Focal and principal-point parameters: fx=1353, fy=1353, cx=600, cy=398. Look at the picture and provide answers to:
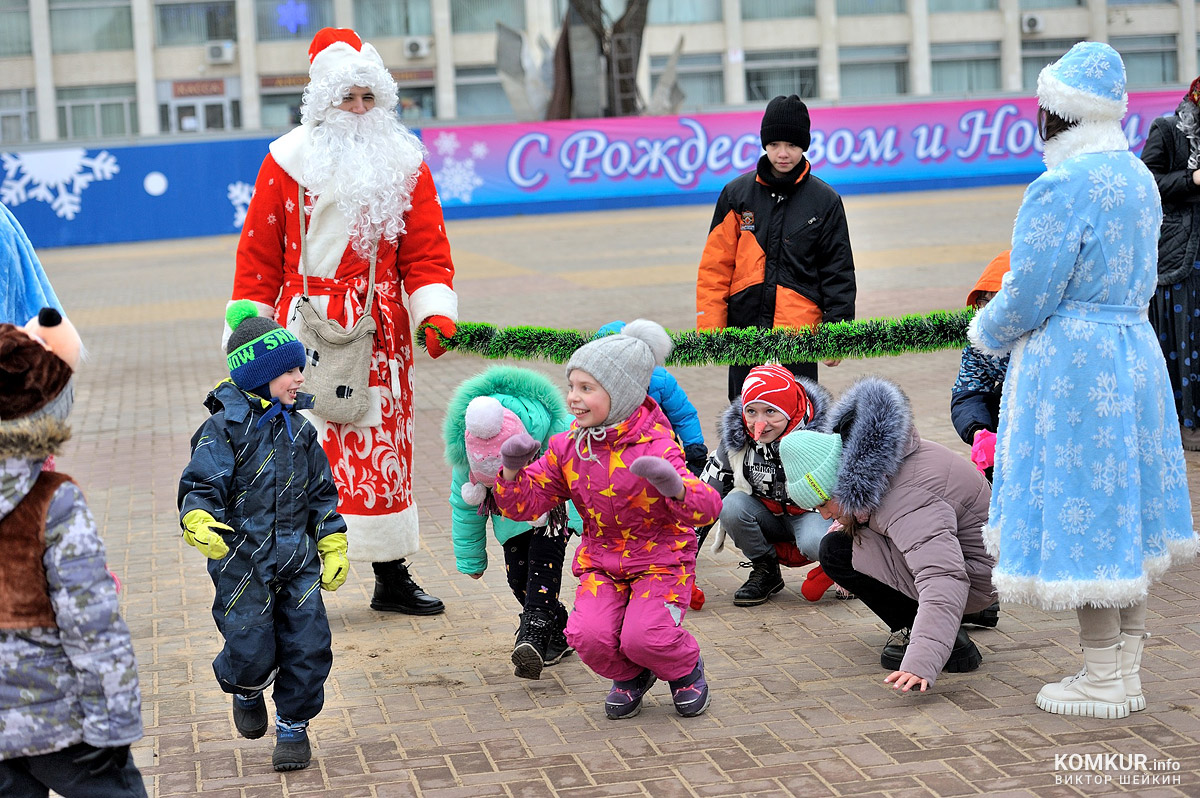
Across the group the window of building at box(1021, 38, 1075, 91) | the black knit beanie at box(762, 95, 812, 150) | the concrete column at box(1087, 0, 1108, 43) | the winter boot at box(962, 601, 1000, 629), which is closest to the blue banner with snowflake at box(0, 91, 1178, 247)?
the black knit beanie at box(762, 95, 812, 150)

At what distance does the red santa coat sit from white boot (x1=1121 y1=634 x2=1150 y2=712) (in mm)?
2636

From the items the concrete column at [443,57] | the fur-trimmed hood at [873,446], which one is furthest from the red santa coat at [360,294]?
the concrete column at [443,57]

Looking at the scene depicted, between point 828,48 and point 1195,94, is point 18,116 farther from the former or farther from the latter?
point 1195,94

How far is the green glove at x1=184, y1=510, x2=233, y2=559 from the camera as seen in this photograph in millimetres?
3557

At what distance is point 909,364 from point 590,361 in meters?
7.28

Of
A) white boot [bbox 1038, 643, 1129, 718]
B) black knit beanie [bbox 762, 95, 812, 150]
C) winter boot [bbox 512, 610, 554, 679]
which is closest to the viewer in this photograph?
white boot [bbox 1038, 643, 1129, 718]

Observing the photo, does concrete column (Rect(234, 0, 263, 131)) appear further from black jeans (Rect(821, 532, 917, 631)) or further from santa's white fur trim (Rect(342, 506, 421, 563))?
black jeans (Rect(821, 532, 917, 631))

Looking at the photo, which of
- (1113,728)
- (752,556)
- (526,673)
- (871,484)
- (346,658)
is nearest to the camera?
(1113,728)

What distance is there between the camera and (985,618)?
484cm

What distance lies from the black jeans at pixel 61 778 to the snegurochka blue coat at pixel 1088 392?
2.44 m

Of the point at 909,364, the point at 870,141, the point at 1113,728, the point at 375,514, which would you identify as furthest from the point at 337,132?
the point at 870,141

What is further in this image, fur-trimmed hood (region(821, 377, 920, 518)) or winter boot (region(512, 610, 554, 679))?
winter boot (region(512, 610, 554, 679))

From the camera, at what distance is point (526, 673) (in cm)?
454

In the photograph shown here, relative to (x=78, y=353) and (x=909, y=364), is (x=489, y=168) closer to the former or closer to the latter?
(x=909, y=364)
